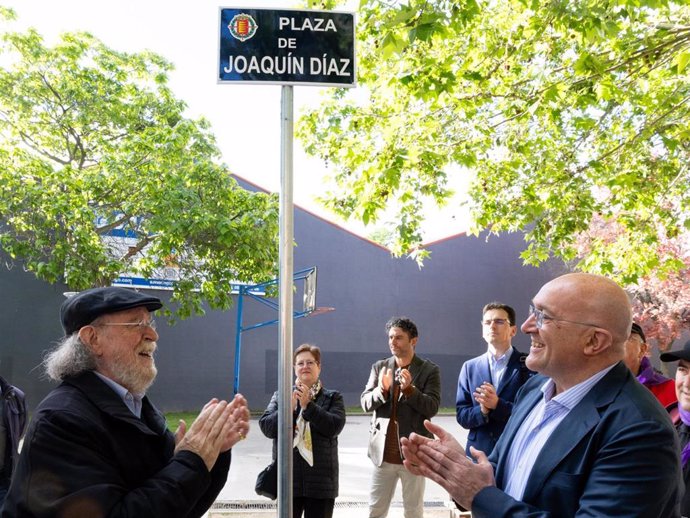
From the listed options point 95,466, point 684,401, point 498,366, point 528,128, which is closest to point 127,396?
point 95,466

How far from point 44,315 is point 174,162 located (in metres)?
8.85

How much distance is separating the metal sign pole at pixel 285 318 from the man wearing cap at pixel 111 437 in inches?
7.0

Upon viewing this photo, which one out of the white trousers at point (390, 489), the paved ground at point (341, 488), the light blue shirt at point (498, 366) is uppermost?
the light blue shirt at point (498, 366)

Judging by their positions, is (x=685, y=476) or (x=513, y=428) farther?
(x=685, y=476)

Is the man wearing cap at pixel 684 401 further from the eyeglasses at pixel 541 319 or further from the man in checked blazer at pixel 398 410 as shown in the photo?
the man in checked blazer at pixel 398 410

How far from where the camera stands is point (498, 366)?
18.0 ft

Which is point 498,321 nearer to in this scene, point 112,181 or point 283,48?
point 283,48

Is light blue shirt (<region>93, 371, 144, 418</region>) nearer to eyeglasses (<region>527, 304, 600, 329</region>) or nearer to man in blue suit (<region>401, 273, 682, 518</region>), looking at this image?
man in blue suit (<region>401, 273, 682, 518</region>)

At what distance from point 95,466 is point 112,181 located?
40.8 ft

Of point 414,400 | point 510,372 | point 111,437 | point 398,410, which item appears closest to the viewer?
point 111,437

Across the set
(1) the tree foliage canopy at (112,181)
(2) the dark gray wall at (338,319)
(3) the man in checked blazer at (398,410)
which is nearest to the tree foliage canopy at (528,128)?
(3) the man in checked blazer at (398,410)

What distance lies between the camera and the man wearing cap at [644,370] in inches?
185

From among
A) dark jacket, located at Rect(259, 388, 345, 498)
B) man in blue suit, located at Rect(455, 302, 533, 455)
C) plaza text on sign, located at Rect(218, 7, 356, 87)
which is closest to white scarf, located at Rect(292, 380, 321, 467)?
dark jacket, located at Rect(259, 388, 345, 498)

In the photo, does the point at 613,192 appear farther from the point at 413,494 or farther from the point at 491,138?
the point at 413,494
